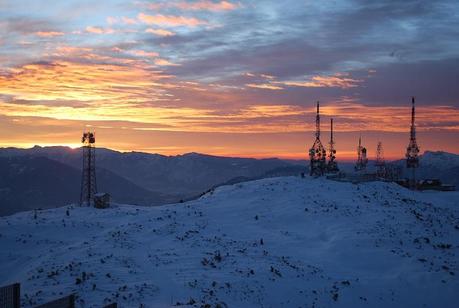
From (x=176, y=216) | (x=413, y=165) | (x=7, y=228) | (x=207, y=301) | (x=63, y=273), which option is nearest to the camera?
(x=207, y=301)

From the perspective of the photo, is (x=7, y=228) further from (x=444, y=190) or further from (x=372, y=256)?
(x=444, y=190)

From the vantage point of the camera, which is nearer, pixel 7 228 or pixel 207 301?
pixel 207 301

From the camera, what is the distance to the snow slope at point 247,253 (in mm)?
21953

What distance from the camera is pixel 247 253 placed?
29.2 m

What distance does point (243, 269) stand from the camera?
998 inches

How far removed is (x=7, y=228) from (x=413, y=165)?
239ft

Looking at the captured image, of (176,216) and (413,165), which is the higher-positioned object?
(413,165)

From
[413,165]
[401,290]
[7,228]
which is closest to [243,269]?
[401,290]

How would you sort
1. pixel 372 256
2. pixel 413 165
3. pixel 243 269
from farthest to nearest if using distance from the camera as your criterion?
pixel 413 165 < pixel 372 256 < pixel 243 269

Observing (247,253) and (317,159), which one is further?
(317,159)

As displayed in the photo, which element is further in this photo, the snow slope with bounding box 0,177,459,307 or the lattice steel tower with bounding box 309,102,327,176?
the lattice steel tower with bounding box 309,102,327,176

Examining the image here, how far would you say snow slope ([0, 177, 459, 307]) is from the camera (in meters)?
Answer: 22.0

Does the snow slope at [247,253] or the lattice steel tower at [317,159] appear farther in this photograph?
the lattice steel tower at [317,159]

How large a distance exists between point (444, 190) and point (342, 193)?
32.2 metres
